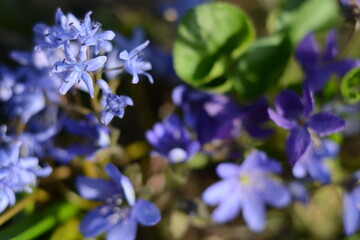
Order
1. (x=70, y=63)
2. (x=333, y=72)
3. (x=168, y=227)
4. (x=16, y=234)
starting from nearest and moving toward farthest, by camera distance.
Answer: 1. (x=70, y=63)
2. (x=16, y=234)
3. (x=333, y=72)
4. (x=168, y=227)

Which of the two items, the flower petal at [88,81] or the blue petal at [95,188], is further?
the blue petal at [95,188]

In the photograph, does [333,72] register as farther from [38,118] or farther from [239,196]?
[38,118]

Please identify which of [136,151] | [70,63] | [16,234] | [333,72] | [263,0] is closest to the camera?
[70,63]

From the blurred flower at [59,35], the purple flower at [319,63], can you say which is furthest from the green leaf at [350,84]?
the blurred flower at [59,35]

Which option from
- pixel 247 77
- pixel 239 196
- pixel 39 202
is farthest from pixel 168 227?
pixel 247 77

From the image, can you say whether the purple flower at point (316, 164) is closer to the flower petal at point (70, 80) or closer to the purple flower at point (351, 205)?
the purple flower at point (351, 205)

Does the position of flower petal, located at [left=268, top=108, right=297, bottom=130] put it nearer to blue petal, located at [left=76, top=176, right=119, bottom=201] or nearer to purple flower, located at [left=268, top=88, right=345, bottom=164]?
purple flower, located at [left=268, top=88, right=345, bottom=164]
